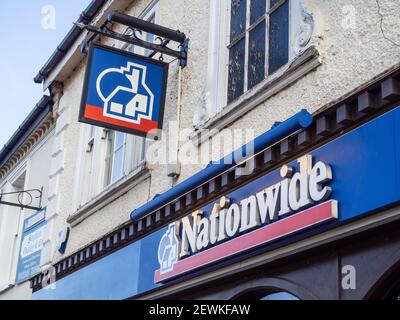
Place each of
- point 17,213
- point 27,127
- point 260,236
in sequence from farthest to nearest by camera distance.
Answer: point 17,213 → point 27,127 → point 260,236

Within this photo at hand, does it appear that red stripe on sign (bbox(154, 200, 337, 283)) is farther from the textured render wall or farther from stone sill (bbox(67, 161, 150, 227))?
stone sill (bbox(67, 161, 150, 227))

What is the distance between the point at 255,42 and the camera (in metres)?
6.70

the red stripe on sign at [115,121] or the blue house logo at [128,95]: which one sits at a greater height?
the blue house logo at [128,95]

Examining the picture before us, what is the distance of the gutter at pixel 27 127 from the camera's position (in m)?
12.3

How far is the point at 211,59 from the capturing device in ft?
23.8

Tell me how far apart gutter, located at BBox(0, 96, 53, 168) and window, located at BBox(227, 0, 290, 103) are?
5.81 m

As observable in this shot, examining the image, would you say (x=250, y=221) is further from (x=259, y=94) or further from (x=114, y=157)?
(x=114, y=157)

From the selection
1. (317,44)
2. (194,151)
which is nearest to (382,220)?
(317,44)

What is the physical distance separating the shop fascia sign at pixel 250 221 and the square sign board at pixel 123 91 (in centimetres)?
126

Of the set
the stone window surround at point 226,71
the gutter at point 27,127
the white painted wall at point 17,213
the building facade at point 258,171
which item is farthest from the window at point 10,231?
the stone window surround at point 226,71

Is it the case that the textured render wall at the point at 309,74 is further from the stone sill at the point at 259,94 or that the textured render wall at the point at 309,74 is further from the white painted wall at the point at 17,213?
the white painted wall at the point at 17,213

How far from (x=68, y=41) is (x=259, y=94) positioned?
5.56 m

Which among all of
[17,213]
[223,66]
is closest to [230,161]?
[223,66]
